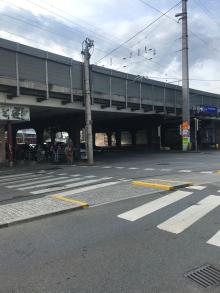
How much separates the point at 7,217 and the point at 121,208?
8.93 ft

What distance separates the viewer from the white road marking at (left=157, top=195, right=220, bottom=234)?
20.9 feet

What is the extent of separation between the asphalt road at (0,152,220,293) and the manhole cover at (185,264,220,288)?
0.09m

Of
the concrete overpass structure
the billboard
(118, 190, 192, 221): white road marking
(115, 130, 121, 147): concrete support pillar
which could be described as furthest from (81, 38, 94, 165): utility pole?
(115, 130, 121, 147): concrete support pillar

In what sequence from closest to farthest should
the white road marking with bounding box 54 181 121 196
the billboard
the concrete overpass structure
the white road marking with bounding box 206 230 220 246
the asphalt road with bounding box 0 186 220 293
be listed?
the asphalt road with bounding box 0 186 220 293, the white road marking with bounding box 206 230 220 246, the white road marking with bounding box 54 181 121 196, the concrete overpass structure, the billboard

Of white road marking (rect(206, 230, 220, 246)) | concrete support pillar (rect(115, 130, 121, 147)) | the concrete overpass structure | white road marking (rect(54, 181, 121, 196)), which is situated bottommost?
white road marking (rect(206, 230, 220, 246))

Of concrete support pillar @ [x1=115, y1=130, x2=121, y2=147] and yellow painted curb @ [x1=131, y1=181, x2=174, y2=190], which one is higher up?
concrete support pillar @ [x1=115, y1=130, x2=121, y2=147]

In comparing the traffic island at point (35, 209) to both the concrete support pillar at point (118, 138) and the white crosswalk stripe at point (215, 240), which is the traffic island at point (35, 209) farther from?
the concrete support pillar at point (118, 138)

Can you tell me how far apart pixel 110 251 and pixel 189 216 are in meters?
2.65

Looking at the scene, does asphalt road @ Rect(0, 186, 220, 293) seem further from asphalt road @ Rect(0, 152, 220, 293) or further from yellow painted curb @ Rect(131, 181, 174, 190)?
yellow painted curb @ Rect(131, 181, 174, 190)

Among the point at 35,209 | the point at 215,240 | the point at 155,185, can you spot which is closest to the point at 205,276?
the point at 215,240

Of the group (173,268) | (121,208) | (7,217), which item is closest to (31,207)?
(7,217)

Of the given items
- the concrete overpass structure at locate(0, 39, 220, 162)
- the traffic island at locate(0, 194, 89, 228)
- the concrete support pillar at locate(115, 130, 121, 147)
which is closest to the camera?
the traffic island at locate(0, 194, 89, 228)

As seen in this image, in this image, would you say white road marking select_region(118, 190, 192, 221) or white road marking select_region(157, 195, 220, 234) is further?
white road marking select_region(118, 190, 192, 221)

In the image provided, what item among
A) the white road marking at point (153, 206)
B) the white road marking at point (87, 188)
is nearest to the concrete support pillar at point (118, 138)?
the white road marking at point (87, 188)
